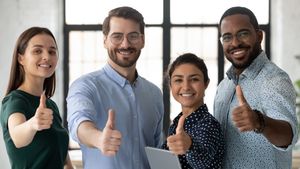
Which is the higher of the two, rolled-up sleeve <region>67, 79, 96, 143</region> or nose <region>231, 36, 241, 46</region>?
nose <region>231, 36, 241, 46</region>

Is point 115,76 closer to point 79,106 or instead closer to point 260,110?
point 79,106

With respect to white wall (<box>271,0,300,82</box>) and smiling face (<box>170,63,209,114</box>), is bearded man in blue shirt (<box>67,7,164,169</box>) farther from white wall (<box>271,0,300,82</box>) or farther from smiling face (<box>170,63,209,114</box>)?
white wall (<box>271,0,300,82</box>)

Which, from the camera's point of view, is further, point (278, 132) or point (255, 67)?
point (255, 67)

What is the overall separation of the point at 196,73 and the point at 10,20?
144 inches

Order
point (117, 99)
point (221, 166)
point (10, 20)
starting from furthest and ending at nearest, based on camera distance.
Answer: point (10, 20) → point (117, 99) → point (221, 166)

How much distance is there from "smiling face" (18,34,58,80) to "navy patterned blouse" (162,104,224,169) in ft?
2.24

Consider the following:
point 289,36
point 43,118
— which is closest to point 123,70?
point 43,118

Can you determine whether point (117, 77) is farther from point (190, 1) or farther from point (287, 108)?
point (190, 1)

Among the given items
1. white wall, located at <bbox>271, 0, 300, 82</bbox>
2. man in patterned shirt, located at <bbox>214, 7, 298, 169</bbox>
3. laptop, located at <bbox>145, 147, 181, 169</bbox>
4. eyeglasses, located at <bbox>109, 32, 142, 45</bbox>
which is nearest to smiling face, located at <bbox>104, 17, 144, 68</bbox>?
eyeglasses, located at <bbox>109, 32, 142, 45</bbox>

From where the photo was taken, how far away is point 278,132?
69.2 inches

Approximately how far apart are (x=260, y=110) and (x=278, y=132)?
0.22 metres

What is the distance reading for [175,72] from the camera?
2066 mm

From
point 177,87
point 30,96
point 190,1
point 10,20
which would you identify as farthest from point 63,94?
point 177,87

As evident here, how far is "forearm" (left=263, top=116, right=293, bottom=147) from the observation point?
173 centimetres
